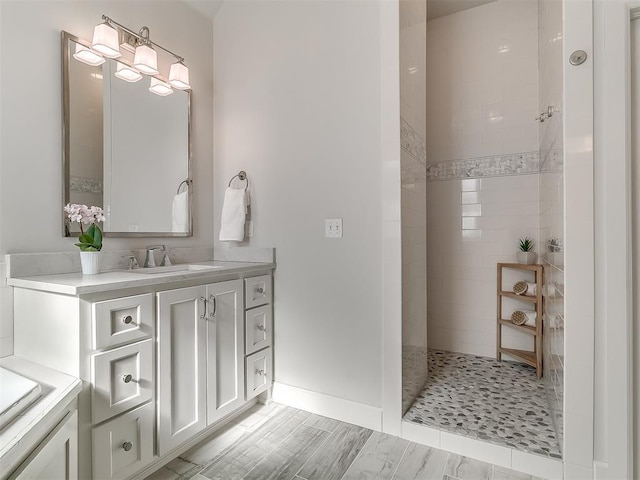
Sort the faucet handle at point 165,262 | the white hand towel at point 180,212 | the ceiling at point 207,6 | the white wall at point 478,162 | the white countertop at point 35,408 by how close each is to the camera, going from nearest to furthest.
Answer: the white countertop at point 35,408 → the faucet handle at point 165,262 → the white hand towel at point 180,212 → the ceiling at point 207,6 → the white wall at point 478,162

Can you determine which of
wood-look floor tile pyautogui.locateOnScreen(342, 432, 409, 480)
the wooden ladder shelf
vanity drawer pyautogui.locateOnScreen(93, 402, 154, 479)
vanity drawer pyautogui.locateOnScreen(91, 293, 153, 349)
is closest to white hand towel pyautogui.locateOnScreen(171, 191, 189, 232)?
vanity drawer pyautogui.locateOnScreen(91, 293, 153, 349)

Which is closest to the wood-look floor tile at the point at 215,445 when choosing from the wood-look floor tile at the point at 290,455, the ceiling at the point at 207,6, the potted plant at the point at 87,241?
the wood-look floor tile at the point at 290,455

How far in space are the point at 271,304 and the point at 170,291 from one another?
75cm

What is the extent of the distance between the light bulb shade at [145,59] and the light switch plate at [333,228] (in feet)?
4.23

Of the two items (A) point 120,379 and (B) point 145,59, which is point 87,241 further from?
(B) point 145,59

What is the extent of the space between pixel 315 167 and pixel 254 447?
1.51m

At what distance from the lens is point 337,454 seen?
5.38ft

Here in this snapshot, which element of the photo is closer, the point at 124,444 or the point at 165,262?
the point at 124,444

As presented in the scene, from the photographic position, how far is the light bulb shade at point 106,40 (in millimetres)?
1669

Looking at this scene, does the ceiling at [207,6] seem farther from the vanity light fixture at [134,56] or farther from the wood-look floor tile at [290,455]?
the wood-look floor tile at [290,455]

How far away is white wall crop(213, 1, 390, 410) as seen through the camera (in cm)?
185

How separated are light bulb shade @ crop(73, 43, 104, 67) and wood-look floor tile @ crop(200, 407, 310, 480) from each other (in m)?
2.01

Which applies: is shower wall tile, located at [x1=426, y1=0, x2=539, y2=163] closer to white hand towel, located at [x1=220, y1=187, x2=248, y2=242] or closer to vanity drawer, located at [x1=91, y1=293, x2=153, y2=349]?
white hand towel, located at [x1=220, y1=187, x2=248, y2=242]

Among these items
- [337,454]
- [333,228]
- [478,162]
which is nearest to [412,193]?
[333,228]
